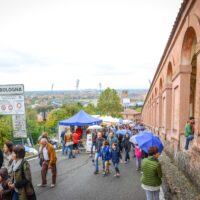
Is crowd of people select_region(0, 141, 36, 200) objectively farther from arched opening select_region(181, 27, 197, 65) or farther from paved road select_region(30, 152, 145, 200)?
arched opening select_region(181, 27, 197, 65)

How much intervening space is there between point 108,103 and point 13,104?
64.2 meters

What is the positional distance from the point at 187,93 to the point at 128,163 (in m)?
4.52

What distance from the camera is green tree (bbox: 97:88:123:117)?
7494 centimetres

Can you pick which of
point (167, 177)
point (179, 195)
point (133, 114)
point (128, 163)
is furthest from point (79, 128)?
point (133, 114)

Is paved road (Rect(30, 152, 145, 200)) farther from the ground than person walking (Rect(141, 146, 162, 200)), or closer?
closer

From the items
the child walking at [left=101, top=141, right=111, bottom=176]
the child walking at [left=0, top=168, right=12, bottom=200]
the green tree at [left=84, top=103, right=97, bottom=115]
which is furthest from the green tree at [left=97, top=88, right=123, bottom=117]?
the child walking at [left=0, top=168, right=12, bottom=200]

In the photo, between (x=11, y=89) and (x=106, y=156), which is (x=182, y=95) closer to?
(x=106, y=156)

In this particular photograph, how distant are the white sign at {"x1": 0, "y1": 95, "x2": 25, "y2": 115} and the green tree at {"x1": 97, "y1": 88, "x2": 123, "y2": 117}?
64061mm

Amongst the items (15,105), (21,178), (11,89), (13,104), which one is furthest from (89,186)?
(11,89)

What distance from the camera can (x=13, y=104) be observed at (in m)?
11.0

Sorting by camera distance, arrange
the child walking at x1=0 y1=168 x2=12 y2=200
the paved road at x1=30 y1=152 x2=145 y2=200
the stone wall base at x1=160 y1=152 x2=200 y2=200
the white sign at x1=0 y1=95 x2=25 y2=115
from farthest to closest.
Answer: the white sign at x1=0 y1=95 x2=25 y2=115 → the paved road at x1=30 y1=152 x2=145 y2=200 → the stone wall base at x1=160 y1=152 x2=200 y2=200 → the child walking at x1=0 y1=168 x2=12 y2=200

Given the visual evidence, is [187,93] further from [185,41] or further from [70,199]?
[70,199]

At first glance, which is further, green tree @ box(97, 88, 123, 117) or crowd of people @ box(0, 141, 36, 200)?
green tree @ box(97, 88, 123, 117)

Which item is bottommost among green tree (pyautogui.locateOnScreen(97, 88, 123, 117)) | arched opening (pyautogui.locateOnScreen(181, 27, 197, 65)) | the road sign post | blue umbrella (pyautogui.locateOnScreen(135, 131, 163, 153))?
green tree (pyautogui.locateOnScreen(97, 88, 123, 117))
